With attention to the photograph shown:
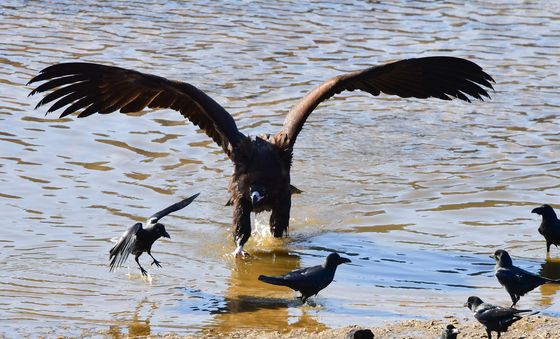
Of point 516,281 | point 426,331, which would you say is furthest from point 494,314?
point 516,281

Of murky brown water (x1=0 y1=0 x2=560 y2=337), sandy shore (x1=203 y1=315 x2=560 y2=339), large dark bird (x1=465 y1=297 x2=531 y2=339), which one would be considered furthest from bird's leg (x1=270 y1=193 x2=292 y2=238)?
large dark bird (x1=465 y1=297 x2=531 y2=339)

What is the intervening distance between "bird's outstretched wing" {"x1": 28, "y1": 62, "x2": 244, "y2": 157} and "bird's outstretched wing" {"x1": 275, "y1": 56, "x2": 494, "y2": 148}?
0.62 metres

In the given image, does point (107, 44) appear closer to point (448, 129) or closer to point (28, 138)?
point (28, 138)

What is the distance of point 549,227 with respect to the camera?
404 inches

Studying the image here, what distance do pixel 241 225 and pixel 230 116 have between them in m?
1.08

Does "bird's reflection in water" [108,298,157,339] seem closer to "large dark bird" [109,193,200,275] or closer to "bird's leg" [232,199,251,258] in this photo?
"large dark bird" [109,193,200,275]

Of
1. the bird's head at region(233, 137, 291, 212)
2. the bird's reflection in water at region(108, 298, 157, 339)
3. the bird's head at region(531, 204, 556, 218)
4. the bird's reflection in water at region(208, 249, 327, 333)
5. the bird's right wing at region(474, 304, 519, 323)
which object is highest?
→ the bird's head at region(233, 137, 291, 212)

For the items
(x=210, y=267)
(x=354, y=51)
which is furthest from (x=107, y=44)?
(x=210, y=267)

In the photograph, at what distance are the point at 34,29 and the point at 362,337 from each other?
12.3m

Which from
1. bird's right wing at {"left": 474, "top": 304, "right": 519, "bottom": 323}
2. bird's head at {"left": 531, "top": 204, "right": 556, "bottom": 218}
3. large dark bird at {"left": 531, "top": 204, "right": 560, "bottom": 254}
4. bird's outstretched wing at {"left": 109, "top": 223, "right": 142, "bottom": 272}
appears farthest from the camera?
bird's head at {"left": 531, "top": 204, "right": 556, "bottom": 218}

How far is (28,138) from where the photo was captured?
13531 millimetres

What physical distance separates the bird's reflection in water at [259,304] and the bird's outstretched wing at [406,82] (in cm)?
127

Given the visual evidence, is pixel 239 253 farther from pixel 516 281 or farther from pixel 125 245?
pixel 516 281

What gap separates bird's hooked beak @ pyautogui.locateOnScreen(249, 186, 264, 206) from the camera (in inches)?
421
